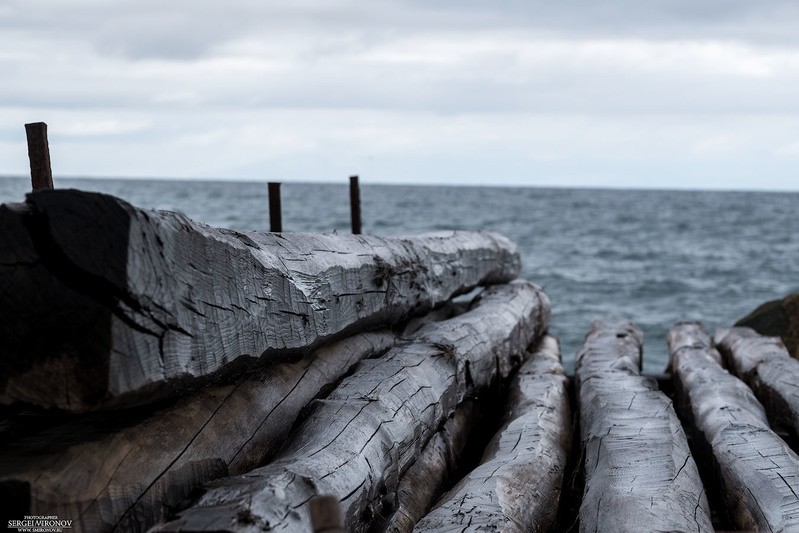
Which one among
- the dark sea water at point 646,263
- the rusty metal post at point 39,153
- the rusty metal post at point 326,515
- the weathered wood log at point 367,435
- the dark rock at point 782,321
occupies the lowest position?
the dark sea water at point 646,263

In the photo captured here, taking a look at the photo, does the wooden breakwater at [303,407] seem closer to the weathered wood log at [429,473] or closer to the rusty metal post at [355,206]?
the weathered wood log at [429,473]

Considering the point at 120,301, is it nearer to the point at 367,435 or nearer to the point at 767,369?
the point at 367,435

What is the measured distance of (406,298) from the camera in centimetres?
479

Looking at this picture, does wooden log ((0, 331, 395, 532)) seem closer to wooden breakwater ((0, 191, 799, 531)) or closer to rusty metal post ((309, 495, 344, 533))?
wooden breakwater ((0, 191, 799, 531))

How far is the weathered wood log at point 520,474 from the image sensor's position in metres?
2.82

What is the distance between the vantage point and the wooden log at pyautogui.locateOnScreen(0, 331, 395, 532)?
7.15ft

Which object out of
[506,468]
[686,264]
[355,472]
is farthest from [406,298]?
[686,264]

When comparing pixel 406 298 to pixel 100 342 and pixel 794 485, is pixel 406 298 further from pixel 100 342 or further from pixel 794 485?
pixel 100 342

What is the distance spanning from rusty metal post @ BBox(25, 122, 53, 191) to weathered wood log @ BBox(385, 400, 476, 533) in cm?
195

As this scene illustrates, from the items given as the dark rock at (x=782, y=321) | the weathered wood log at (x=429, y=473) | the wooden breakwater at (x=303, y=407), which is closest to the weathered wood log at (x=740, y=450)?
the wooden breakwater at (x=303, y=407)

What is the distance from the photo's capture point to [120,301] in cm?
206

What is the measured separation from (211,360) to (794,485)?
2.23 metres

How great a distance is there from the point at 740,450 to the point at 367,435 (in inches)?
68.7

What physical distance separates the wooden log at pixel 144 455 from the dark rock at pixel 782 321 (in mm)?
6097
